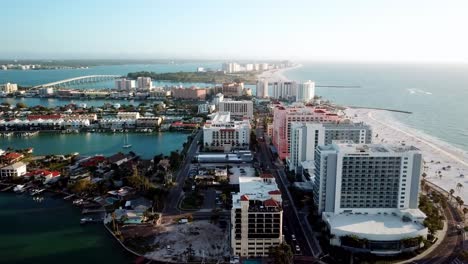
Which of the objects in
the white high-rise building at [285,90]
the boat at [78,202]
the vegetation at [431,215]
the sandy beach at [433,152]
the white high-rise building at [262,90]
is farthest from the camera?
the white high-rise building at [262,90]

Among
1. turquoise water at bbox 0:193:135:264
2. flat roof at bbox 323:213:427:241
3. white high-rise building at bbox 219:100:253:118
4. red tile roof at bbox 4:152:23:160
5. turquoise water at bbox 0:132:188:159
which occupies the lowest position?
turquoise water at bbox 0:193:135:264

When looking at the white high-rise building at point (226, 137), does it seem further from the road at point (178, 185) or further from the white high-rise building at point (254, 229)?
the white high-rise building at point (254, 229)

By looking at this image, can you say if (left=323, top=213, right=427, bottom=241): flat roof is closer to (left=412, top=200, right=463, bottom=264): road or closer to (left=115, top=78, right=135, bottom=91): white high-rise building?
(left=412, top=200, right=463, bottom=264): road

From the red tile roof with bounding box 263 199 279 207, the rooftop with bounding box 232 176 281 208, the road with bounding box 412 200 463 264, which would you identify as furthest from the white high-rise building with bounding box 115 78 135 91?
the road with bounding box 412 200 463 264

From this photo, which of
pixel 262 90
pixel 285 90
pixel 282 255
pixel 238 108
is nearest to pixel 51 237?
pixel 282 255

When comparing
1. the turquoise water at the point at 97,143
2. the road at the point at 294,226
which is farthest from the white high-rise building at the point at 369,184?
the turquoise water at the point at 97,143
